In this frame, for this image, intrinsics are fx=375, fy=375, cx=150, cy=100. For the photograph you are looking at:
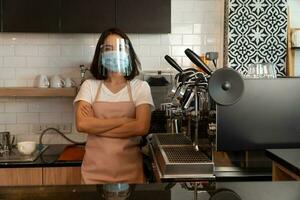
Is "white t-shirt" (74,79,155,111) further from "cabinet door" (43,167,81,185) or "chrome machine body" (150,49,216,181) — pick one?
"cabinet door" (43,167,81,185)

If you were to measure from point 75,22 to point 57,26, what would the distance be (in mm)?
132

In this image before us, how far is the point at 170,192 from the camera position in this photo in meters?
1.02

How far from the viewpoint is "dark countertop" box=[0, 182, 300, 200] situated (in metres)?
0.97

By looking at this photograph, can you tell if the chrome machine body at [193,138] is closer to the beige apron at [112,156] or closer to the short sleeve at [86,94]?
the beige apron at [112,156]

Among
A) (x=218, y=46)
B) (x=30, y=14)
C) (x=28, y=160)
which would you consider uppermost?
(x=30, y=14)

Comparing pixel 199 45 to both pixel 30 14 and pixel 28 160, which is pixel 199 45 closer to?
pixel 30 14

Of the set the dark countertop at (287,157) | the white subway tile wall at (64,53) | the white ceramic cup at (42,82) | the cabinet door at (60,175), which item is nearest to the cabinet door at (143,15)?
the white subway tile wall at (64,53)

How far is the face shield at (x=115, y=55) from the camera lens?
1999 mm

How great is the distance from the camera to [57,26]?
270cm

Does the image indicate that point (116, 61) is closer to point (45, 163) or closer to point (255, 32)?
point (45, 163)

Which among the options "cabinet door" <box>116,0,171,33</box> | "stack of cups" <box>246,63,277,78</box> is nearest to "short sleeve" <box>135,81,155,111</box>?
"stack of cups" <box>246,63,277,78</box>

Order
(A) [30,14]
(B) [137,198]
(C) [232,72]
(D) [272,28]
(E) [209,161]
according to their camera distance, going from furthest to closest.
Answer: (D) [272,28] → (A) [30,14] → (E) [209,161] → (C) [232,72] → (B) [137,198]

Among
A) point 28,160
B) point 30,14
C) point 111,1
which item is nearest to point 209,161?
point 28,160

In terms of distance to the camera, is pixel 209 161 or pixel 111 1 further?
pixel 111 1
